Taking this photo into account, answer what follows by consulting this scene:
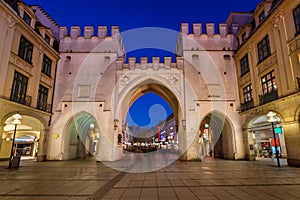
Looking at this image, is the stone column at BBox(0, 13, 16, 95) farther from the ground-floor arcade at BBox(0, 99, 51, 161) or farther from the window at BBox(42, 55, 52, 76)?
the window at BBox(42, 55, 52, 76)

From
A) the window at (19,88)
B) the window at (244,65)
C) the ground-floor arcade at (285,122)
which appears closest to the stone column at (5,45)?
the window at (19,88)

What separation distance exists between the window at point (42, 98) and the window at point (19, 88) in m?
2.08

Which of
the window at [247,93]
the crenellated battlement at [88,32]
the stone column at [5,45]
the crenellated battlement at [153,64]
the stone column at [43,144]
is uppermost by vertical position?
the crenellated battlement at [88,32]

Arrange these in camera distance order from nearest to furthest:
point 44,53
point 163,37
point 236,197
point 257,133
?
point 236,197 → point 44,53 → point 163,37 → point 257,133

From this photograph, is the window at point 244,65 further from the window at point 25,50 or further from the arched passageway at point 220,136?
the window at point 25,50

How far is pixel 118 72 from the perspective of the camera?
21.1 m

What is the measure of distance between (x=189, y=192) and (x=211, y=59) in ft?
57.6

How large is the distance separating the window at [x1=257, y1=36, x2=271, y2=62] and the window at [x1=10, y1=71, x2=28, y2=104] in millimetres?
21209

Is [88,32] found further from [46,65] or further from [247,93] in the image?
[247,93]

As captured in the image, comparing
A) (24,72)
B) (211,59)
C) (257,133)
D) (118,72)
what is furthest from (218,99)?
(24,72)

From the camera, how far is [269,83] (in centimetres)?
1555

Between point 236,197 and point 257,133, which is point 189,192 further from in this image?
point 257,133

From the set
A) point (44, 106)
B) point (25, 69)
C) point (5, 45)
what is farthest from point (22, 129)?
point (5, 45)

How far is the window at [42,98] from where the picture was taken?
18.2 m
